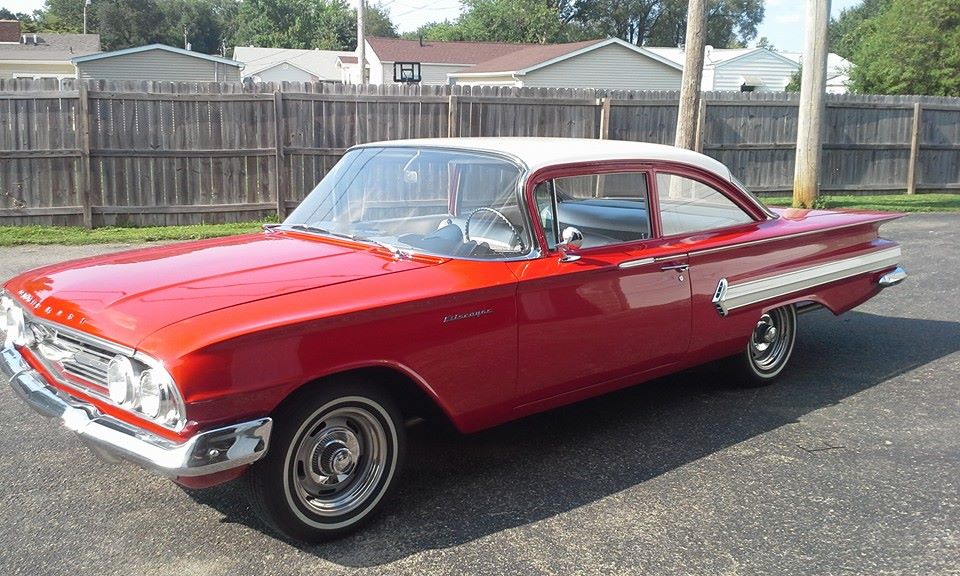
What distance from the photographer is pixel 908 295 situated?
28.1ft

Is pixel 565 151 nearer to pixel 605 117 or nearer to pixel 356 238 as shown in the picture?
pixel 356 238

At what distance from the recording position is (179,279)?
3881 millimetres

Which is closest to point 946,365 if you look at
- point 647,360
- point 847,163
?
point 647,360

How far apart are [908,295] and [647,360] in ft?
16.1

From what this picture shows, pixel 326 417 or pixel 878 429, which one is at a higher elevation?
pixel 326 417

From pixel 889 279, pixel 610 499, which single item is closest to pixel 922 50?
pixel 889 279

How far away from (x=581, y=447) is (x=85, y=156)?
9716mm

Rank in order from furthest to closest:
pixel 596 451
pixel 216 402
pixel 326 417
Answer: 1. pixel 596 451
2. pixel 326 417
3. pixel 216 402

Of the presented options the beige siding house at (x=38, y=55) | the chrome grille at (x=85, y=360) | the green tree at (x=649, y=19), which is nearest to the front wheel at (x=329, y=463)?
the chrome grille at (x=85, y=360)

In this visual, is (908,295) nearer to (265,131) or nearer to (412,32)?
(265,131)

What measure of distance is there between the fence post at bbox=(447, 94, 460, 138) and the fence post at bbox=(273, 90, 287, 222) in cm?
254

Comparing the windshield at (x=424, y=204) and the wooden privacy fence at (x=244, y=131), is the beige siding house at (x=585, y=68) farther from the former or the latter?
the windshield at (x=424, y=204)

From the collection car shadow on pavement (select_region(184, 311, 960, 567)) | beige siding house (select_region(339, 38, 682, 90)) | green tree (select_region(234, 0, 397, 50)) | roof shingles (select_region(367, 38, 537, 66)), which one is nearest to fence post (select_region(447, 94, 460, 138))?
car shadow on pavement (select_region(184, 311, 960, 567))

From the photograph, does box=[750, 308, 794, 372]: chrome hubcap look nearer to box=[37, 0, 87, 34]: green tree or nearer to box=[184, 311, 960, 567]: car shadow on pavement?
box=[184, 311, 960, 567]: car shadow on pavement
